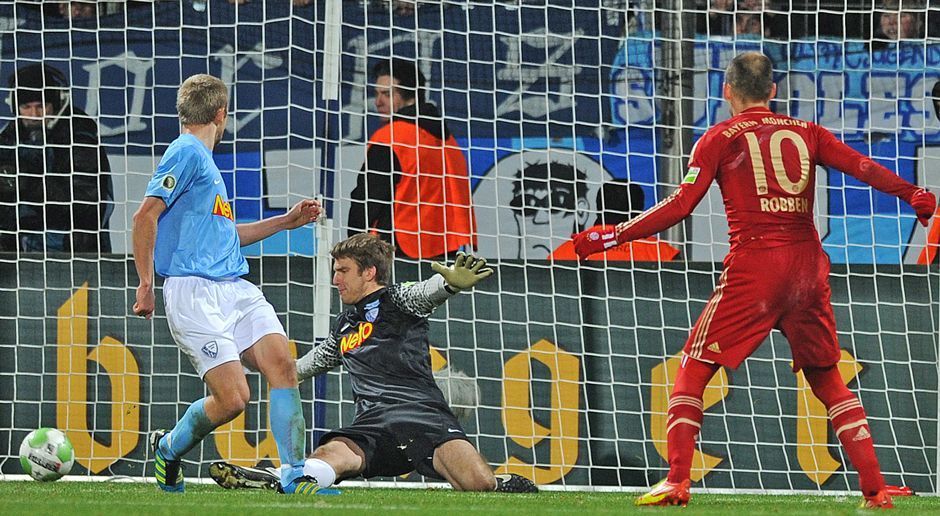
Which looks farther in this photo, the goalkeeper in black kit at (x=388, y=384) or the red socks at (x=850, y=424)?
the goalkeeper in black kit at (x=388, y=384)

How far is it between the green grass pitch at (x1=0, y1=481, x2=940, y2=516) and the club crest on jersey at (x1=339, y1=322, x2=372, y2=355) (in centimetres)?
61

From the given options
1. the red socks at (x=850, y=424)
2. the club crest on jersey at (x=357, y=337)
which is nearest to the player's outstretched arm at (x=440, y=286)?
the club crest on jersey at (x=357, y=337)

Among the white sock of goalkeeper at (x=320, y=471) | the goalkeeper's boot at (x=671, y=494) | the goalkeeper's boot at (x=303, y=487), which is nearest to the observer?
the goalkeeper's boot at (x=671, y=494)

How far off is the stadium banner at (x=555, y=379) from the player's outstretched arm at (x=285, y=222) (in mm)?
1270

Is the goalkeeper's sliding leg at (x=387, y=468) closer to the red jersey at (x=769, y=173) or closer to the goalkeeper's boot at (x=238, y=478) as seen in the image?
the goalkeeper's boot at (x=238, y=478)

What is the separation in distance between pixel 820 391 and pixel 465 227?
10.9 ft

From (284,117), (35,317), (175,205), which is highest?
(284,117)

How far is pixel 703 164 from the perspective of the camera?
4668mm

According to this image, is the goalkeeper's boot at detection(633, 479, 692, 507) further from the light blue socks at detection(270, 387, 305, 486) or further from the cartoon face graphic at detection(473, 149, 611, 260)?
the cartoon face graphic at detection(473, 149, 611, 260)

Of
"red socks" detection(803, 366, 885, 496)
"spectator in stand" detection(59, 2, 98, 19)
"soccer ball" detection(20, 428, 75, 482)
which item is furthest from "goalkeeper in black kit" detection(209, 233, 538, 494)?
"spectator in stand" detection(59, 2, 98, 19)

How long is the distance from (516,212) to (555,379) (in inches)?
59.5

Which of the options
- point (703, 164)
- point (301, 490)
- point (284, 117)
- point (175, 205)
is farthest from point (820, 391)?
point (284, 117)

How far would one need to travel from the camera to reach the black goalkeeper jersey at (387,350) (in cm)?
583

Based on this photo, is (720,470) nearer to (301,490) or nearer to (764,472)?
(764,472)
